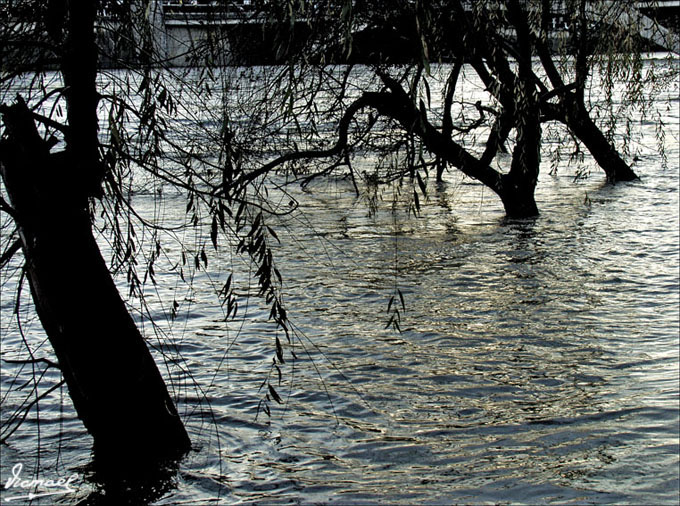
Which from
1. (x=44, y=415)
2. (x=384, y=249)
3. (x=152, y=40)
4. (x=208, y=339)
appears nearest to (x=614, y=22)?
(x=384, y=249)

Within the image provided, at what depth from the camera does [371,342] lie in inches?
257

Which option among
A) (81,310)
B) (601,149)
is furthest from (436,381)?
(601,149)

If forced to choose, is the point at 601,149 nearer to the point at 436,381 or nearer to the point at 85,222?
the point at 436,381

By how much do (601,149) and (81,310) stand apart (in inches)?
420

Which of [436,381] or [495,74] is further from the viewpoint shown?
[495,74]

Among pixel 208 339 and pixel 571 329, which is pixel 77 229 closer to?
pixel 208 339

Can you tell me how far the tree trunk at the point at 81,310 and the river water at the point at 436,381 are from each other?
271 mm

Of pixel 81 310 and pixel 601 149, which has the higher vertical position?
pixel 81 310

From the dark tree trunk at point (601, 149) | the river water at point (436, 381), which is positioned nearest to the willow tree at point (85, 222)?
the river water at point (436, 381)

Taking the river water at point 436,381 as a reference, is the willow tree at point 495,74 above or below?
above

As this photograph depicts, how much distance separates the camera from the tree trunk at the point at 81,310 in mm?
3939

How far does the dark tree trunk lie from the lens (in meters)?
12.5

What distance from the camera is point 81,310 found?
4055 millimetres

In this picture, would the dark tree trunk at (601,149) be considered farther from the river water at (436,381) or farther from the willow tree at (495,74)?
the river water at (436,381)
